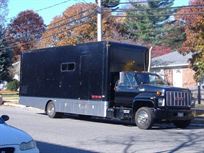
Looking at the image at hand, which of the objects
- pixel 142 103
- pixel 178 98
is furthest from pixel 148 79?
pixel 178 98

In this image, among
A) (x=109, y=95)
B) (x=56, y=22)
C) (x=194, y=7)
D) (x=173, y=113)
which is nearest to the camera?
(x=173, y=113)

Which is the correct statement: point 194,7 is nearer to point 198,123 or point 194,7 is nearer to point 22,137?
point 198,123

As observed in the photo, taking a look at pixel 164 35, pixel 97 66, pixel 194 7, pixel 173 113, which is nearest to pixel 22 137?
pixel 173 113

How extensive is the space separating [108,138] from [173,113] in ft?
12.7

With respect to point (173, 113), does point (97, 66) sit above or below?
above

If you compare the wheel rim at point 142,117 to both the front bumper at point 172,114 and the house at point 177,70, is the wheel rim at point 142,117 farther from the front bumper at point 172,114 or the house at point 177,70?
the house at point 177,70

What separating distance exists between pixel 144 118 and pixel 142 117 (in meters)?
0.12

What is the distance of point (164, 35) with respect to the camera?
7219 cm

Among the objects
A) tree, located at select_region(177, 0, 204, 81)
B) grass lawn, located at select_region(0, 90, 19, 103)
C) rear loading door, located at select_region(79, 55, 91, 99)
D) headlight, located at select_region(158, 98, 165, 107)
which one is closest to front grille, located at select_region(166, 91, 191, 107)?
headlight, located at select_region(158, 98, 165, 107)

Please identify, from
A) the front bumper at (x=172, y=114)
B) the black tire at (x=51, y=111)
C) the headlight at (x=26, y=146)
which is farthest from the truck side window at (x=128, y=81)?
the headlight at (x=26, y=146)

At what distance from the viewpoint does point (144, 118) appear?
18469 mm

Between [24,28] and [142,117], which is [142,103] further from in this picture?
[24,28]

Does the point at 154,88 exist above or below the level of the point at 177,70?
below

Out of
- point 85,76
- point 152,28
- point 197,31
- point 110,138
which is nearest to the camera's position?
point 110,138
